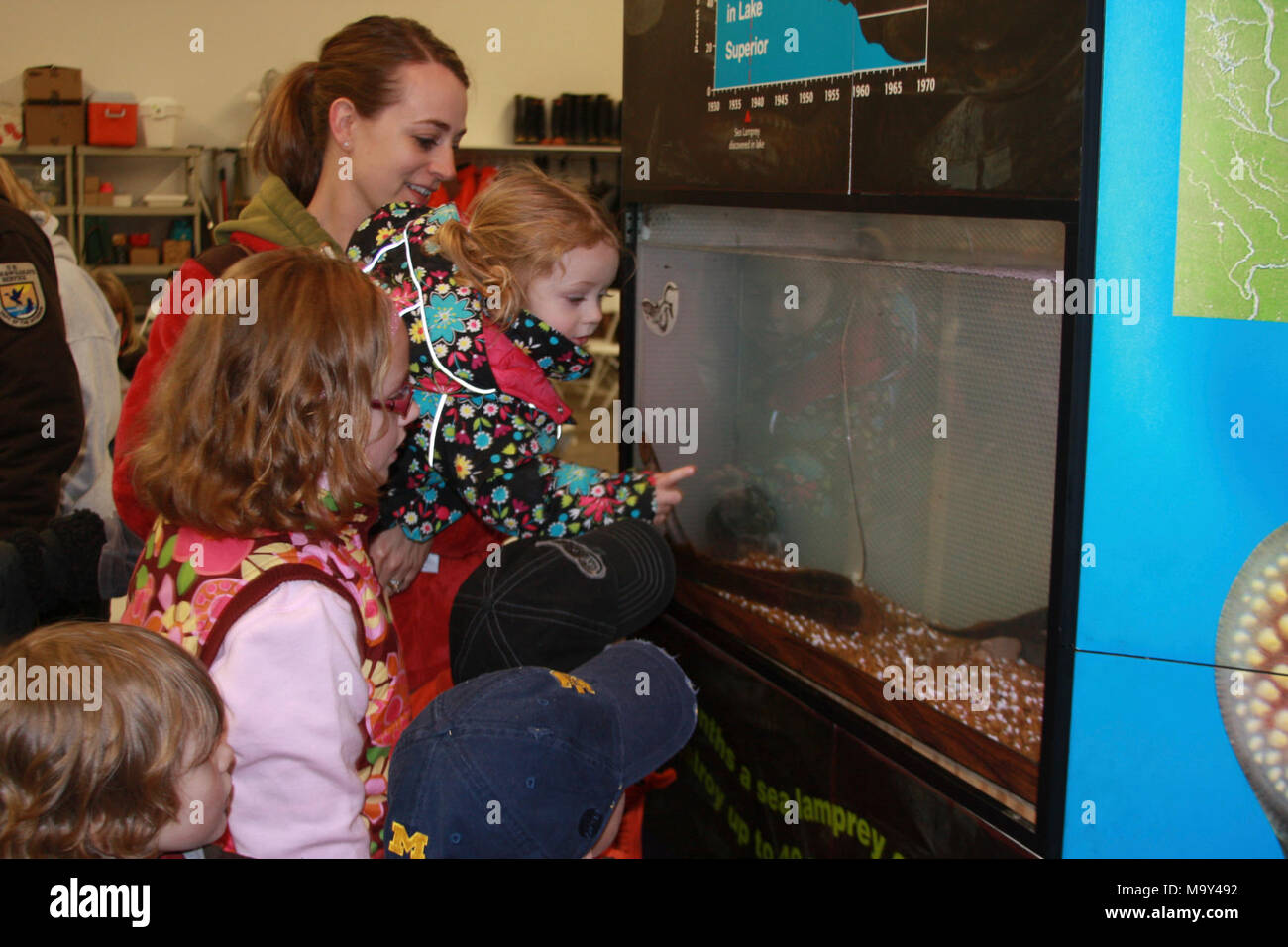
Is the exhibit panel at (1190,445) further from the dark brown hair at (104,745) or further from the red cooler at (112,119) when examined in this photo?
the red cooler at (112,119)

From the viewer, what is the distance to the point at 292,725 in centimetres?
122

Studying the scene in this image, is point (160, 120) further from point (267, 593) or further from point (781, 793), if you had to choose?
point (267, 593)

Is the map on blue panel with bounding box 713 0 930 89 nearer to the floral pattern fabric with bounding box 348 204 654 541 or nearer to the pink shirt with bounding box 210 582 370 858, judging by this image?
the floral pattern fabric with bounding box 348 204 654 541

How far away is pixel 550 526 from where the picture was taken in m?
1.79

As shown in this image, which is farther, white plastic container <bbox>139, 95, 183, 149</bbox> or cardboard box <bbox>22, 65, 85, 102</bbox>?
white plastic container <bbox>139, 95, 183, 149</bbox>

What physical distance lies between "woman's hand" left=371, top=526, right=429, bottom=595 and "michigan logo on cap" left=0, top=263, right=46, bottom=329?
826mm

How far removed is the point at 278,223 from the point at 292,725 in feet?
2.98

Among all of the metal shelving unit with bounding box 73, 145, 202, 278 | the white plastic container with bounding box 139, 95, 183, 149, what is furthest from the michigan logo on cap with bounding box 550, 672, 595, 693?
the white plastic container with bounding box 139, 95, 183, 149

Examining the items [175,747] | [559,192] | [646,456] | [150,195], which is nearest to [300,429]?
[175,747]

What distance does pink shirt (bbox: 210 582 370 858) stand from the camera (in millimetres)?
1221

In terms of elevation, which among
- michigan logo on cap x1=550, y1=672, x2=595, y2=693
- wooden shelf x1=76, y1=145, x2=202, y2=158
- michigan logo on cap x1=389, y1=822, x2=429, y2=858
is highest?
wooden shelf x1=76, y1=145, x2=202, y2=158

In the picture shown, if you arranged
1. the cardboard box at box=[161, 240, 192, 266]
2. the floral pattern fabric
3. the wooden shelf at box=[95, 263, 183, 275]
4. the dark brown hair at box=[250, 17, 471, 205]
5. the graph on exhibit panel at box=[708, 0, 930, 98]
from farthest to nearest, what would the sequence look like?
the cardboard box at box=[161, 240, 192, 266]
the wooden shelf at box=[95, 263, 183, 275]
the dark brown hair at box=[250, 17, 471, 205]
the floral pattern fabric
the graph on exhibit panel at box=[708, 0, 930, 98]
